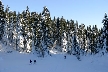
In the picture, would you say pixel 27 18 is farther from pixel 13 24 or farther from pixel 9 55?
pixel 9 55

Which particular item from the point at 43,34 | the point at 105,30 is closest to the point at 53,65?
the point at 105,30

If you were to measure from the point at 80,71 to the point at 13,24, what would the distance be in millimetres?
53537

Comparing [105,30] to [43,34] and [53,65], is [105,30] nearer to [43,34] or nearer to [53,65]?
[53,65]

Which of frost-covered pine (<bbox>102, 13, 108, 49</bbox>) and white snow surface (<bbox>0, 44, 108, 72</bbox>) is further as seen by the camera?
frost-covered pine (<bbox>102, 13, 108, 49</bbox>)

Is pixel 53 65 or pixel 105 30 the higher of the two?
pixel 105 30

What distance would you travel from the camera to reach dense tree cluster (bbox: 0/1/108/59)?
186 ft

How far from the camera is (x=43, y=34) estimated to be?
2234 inches

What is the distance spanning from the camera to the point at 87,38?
8744 centimetres

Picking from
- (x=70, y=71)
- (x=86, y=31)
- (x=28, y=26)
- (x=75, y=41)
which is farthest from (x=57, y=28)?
(x=70, y=71)

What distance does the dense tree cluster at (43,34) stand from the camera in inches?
2233

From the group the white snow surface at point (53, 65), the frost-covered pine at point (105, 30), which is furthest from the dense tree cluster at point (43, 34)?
the white snow surface at point (53, 65)

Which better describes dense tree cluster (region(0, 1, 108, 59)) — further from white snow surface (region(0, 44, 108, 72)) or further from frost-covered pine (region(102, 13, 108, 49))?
white snow surface (region(0, 44, 108, 72))

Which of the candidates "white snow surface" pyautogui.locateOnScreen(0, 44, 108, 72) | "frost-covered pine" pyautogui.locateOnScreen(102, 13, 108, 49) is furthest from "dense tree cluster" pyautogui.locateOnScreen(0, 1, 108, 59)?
"white snow surface" pyautogui.locateOnScreen(0, 44, 108, 72)

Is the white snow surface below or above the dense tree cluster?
below
